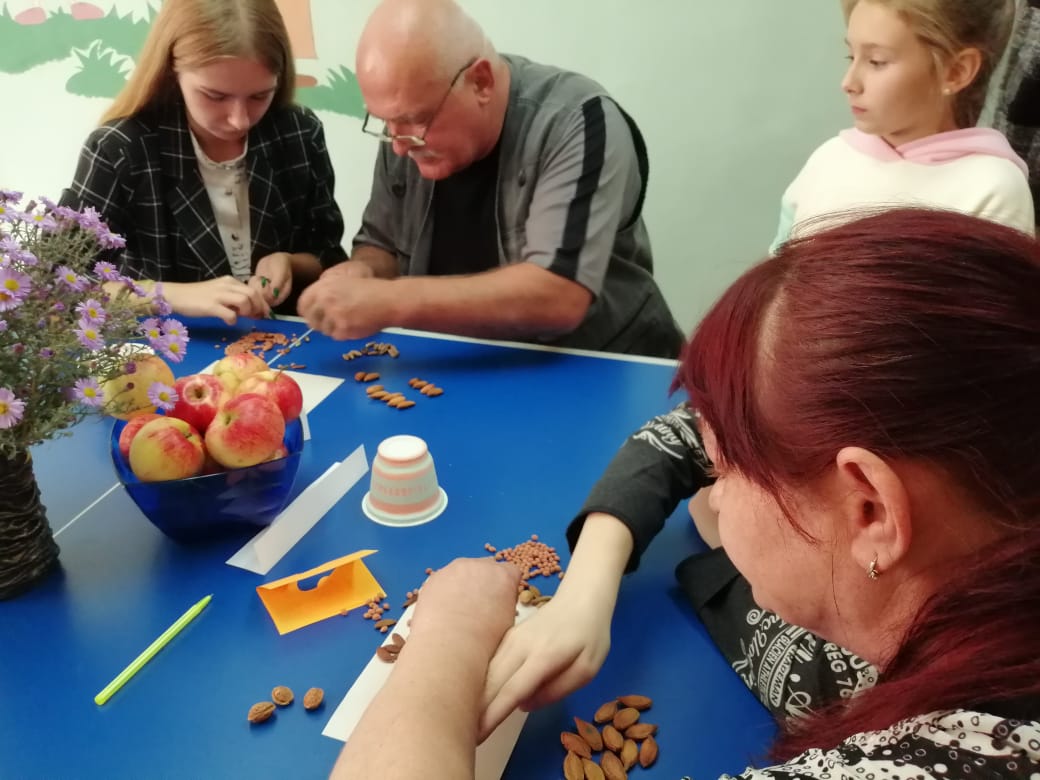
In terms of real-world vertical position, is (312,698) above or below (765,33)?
below

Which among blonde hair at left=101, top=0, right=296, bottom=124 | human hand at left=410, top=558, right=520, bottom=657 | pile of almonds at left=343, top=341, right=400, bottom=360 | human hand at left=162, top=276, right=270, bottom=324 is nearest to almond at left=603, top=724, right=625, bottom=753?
human hand at left=410, top=558, right=520, bottom=657

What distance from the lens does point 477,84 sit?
1.78 metres

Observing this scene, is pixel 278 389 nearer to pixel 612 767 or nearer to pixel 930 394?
pixel 612 767

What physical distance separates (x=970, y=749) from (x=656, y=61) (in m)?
2.57

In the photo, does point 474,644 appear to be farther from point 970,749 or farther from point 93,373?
point 93,373

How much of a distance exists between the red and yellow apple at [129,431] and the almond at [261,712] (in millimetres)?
385

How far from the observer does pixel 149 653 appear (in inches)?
36.0

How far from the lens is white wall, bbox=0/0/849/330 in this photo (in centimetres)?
264

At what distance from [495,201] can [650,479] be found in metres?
1.05

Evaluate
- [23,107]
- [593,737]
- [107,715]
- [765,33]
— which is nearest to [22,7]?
[23,107]

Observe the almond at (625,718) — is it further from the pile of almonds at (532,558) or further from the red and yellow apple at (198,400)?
the red and yellow apple at (198,400)

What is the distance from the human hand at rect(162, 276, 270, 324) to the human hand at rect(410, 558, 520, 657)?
3.42 ft

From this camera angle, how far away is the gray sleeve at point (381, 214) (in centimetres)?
208

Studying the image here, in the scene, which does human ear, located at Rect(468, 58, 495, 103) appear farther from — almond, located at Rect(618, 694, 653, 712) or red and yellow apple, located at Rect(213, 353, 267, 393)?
almond, located at Rect(618, 694, 653, 712)
